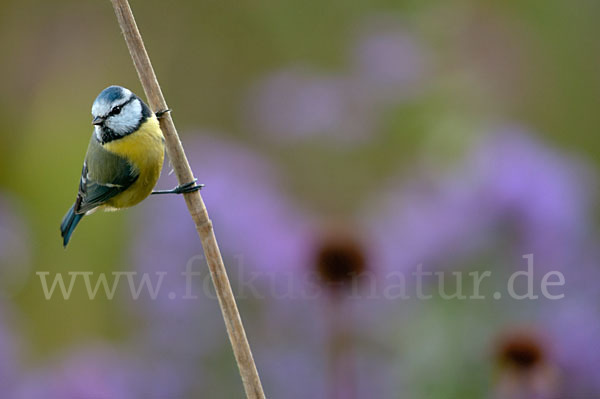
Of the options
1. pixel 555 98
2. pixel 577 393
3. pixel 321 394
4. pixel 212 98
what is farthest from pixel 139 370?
pixel 555 98

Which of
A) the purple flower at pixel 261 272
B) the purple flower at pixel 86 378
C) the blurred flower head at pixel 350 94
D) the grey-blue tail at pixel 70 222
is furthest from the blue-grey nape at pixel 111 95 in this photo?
the blurred flower head at pixel 350 94

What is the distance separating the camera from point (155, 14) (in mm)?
2146

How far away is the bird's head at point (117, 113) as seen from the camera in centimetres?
65

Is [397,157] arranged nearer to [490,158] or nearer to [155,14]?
[490,158]

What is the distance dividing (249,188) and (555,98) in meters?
0.89

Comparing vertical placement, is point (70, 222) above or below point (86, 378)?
above

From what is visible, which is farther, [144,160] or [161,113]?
[144,160]

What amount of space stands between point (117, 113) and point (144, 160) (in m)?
0.05

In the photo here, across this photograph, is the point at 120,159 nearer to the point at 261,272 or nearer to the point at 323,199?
the point at 261,272

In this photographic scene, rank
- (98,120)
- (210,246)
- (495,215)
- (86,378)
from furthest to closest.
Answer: (495,215), (86,378), (98,120), (210,246)

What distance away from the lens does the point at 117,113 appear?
70cm

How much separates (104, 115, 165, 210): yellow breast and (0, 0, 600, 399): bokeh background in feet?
0.84

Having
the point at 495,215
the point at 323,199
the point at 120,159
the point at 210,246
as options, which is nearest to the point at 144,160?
the point at 120,159

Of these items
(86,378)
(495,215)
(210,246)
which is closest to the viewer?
(210,246)
